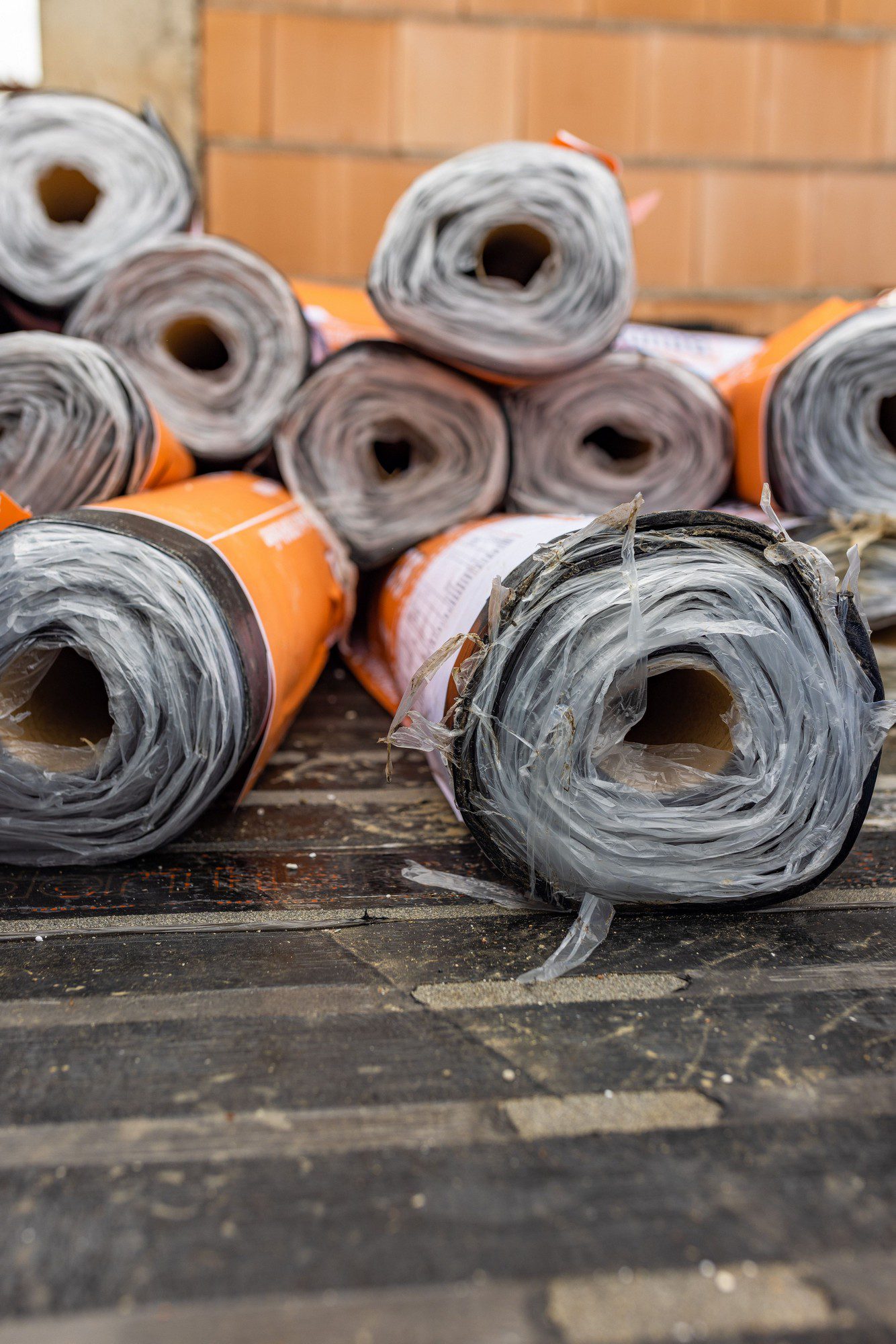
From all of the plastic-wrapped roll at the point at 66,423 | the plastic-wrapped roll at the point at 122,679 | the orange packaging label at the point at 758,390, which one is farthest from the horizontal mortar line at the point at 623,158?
the plastic-wrapped roll at the point at 122,679

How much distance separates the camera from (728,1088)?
0.93 meters

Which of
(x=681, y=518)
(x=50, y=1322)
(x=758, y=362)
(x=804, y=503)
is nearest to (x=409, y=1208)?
(x=50, y=1322)

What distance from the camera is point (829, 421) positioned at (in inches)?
83.7

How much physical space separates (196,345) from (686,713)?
1.60 metres

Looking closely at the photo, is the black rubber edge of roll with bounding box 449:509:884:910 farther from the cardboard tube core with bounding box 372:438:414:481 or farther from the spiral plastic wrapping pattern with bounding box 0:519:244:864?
the cardboard tube core with bounding box 372:438:414:481

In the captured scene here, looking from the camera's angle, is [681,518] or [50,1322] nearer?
[50,1322]

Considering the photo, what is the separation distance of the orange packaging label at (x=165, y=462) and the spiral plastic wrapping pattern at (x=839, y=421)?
1.33 metres

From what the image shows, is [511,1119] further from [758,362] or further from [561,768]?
[758,362]

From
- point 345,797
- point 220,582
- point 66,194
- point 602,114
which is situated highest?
point 602,114

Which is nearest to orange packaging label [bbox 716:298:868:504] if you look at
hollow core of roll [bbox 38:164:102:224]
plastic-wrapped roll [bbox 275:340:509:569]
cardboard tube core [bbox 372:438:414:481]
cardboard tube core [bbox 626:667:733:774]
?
plastic-wrapped roll [bbox 275:340:509:569]

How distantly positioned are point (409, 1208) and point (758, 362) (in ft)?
7.12

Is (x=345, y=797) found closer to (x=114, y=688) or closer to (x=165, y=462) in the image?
(x=114, y=688)

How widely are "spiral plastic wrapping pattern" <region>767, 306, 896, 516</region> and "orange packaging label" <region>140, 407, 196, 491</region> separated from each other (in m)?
1.33

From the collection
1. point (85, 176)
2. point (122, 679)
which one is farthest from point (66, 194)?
point (122, 679)
